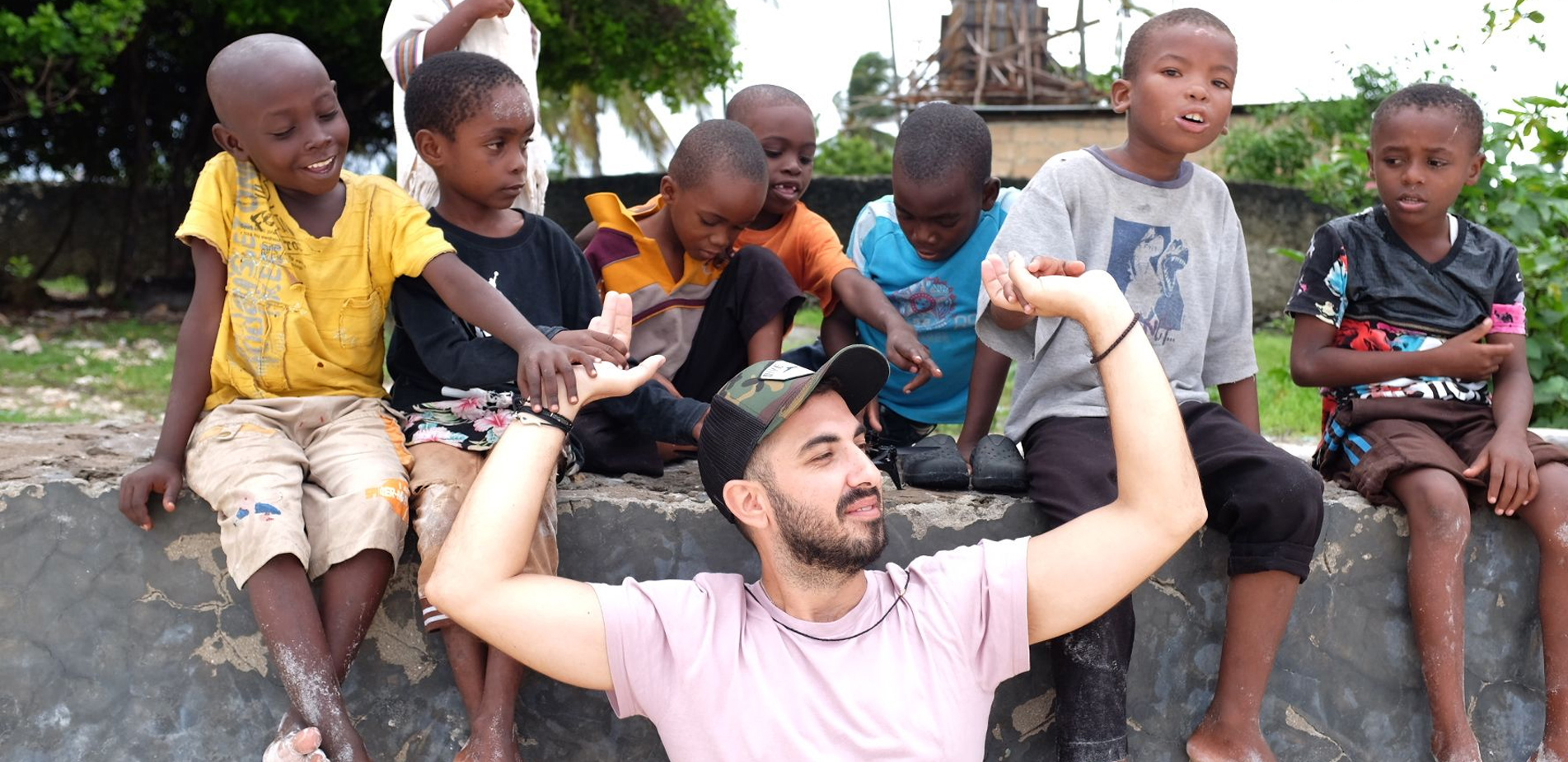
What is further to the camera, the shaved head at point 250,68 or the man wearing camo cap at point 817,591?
the shaved head at point 250,68

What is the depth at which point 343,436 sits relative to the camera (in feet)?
9.39

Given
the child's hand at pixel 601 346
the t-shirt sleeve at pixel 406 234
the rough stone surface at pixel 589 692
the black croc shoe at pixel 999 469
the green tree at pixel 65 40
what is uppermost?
the green tree at pixel 65 40

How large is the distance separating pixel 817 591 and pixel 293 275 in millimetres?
1422

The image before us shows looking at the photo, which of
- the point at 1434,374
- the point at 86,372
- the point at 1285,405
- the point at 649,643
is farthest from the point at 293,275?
the point at 86,372

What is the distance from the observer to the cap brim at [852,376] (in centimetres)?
229

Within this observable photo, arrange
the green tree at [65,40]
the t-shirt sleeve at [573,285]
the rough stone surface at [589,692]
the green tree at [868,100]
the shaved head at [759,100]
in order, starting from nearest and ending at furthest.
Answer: the rough stone surface at [589,692], the t-shirt sleeve at [573,285], the shaved head at [759,100], the green tree at [65,40], the green tree at [868,100]

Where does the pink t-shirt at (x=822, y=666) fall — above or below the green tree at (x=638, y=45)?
below

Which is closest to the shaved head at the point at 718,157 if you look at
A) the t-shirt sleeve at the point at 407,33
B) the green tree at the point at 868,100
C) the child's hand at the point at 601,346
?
the t-shirt sleeve at the point at 407,33

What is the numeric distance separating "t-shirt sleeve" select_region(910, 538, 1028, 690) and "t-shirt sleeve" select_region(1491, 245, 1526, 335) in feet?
5.47

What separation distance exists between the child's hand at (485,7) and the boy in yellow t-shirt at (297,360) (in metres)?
0.80

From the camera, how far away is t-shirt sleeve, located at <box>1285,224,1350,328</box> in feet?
10.8

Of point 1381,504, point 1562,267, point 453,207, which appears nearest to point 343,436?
point 453,207

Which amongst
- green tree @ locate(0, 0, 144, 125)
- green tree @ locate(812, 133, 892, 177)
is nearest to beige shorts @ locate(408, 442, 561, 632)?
green tree @ locate(0, 0, 144, 125)

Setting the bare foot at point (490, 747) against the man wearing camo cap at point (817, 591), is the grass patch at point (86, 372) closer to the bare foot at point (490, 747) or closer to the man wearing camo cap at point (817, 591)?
the bare foot at point (490, 747)
